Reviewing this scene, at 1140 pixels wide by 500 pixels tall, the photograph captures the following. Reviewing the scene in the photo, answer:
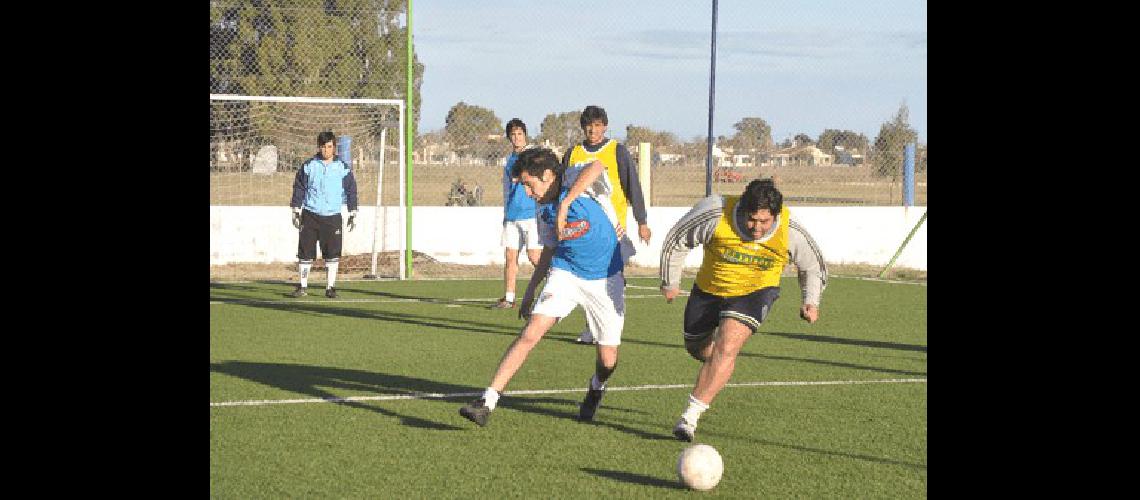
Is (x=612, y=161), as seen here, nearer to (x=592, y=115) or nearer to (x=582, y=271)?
(x=592, y=115)

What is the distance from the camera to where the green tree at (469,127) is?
2294 cm

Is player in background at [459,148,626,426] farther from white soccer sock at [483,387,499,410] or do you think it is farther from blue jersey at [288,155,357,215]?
blue jersey at [288,155,357,215]

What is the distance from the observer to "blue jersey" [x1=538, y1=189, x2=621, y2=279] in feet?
28.3

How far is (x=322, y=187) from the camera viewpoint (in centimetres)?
1700

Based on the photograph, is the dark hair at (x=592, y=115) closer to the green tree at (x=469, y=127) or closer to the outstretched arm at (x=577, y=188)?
the outstretched arm at (x=577, y=188)

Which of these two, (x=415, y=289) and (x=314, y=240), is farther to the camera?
(x=415, y=289)

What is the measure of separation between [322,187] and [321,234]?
592 mm

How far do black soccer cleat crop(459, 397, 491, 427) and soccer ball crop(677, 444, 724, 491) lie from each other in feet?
5.34

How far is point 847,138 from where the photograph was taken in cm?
2475

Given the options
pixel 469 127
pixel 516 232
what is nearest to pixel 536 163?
pixel 516 232
